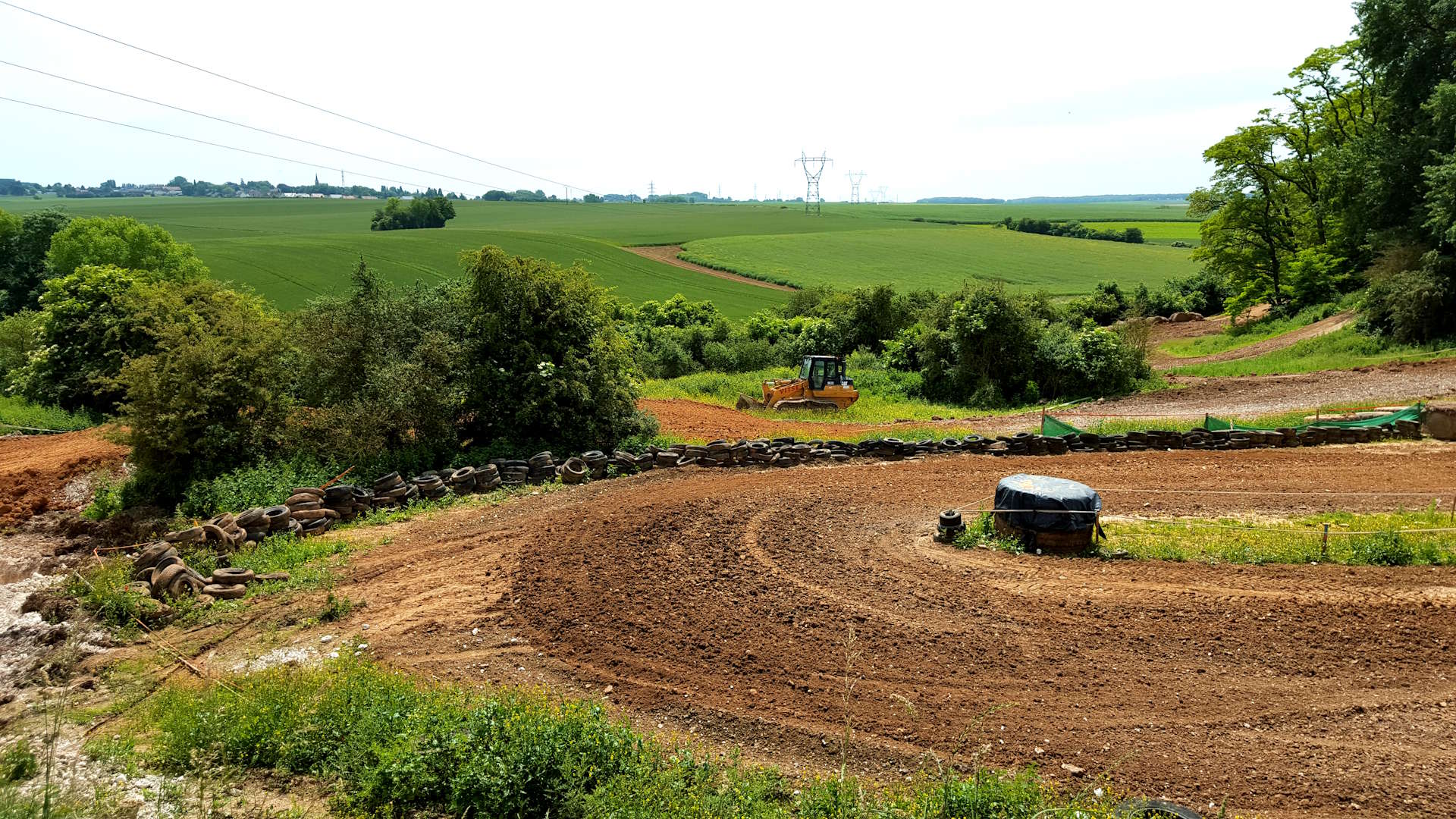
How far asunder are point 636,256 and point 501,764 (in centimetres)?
8143

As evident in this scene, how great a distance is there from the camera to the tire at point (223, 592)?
11.3 metres

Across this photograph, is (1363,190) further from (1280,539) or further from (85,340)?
(85,340)

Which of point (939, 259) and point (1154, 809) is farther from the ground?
point (939, 259)

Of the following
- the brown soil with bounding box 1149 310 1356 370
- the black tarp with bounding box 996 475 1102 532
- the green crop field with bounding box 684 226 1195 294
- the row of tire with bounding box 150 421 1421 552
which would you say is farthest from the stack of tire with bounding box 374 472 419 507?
the green crop field with bounding box 684 226 1195 294

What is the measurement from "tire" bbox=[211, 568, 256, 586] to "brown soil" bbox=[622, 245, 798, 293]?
2449 inches

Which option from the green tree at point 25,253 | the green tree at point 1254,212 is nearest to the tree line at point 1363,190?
the green tree at point 1254,212

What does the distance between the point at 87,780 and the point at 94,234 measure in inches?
1624

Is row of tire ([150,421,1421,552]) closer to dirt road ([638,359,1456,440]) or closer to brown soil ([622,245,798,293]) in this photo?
dirt road ([638,359,1456,440])

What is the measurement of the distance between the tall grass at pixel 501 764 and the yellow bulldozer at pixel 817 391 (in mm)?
20337

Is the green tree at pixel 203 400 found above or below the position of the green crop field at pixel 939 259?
below

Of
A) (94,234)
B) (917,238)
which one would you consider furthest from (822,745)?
(917,238)


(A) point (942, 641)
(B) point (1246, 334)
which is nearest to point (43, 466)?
(A) point (942, 641)

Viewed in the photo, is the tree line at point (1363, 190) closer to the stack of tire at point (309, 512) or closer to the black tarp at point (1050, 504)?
the black tarp at point (1050, 504)

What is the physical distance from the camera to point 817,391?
91.9 feet
